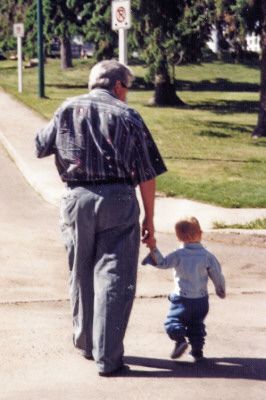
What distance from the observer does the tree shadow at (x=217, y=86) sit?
35.4 meters

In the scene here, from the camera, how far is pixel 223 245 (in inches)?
363

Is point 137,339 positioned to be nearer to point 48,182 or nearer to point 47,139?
Result: point 47,139

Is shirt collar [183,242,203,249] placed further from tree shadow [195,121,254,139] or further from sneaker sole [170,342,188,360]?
tree shadow [195,121,254,139]

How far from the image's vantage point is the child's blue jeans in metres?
5.38

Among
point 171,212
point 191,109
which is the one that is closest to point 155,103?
point 191,109

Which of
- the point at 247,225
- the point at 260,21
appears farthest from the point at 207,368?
the point at 260,21

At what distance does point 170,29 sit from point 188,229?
714 inches

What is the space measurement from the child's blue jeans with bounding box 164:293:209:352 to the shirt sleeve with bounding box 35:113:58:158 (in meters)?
1.23

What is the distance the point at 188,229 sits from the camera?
17.6 ft

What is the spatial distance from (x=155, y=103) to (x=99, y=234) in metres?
23.1

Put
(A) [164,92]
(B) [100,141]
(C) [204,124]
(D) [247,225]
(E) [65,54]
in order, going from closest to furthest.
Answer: (B) [100,141] → (D) [247,225] → (C) [204,124] → (A) [164,92] → (E) [65,54]

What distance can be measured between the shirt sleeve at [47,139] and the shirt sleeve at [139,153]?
0.46 meters

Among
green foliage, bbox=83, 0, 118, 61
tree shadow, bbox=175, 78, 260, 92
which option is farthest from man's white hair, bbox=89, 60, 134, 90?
tree shadow, bbox=175, 78, 260, 92

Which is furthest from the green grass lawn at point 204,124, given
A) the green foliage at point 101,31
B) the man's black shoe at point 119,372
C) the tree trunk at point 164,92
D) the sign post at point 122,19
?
the man's black shoe at point 119,372
